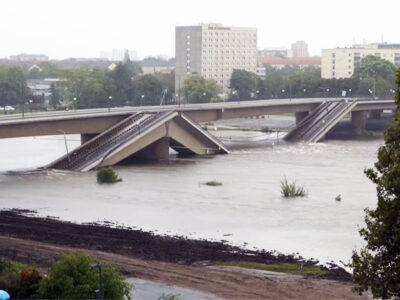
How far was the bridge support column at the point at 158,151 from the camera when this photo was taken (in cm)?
3538

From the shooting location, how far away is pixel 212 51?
8788 centimetres

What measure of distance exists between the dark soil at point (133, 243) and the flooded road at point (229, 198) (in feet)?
2.44

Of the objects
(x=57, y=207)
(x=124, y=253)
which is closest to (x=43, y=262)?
(x=124, y=253)

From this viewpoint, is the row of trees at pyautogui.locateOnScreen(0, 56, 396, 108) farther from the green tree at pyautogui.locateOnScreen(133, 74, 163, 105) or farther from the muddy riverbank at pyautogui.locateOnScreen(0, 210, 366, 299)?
the muddy riverbank at pyautogui.locateOnScreen(0, 210, 366, 299)

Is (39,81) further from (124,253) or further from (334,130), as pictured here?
(124,253)

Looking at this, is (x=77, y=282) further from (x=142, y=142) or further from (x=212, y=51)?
(x=212, y=51)

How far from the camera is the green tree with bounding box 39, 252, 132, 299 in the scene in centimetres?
1288

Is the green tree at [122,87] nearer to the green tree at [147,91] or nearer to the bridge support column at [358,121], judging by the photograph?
the green tree at [147,91]

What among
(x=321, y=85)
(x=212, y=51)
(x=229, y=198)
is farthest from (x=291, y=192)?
(x=212, y=51)

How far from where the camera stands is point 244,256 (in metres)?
18.1

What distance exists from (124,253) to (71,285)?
5425 millimetres

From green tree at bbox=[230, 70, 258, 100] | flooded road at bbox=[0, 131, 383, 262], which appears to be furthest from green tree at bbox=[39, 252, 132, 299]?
green tree at bbox=[230, 70, 258, 100]

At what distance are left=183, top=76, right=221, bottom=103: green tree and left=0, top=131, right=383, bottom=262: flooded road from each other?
84.5 feet

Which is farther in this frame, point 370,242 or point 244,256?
point 244,256
